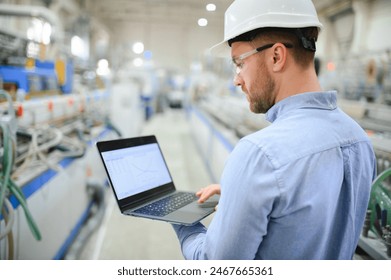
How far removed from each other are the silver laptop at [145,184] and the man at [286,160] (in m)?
0.14

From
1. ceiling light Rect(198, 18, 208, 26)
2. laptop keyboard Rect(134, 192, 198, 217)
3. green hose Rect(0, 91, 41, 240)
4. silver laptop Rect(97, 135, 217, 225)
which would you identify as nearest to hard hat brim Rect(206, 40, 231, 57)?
ceiling light Rect(198, 18, 208, 26)

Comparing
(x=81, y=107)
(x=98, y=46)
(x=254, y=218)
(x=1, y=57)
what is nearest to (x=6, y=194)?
(x=254, y=218)

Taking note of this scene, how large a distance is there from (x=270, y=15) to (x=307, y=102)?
19cm

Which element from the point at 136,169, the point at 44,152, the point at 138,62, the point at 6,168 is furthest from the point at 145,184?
the point at 138,62

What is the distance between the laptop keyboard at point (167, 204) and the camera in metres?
0.86

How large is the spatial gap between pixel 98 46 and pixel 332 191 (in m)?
5.87

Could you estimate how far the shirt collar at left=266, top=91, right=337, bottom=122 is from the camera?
65 centimetres

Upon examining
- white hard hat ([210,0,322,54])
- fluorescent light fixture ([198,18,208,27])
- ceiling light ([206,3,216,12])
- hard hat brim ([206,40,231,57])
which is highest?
ceiling light ([206,3,216,12])

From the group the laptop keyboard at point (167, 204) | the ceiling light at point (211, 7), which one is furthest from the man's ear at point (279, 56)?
the laptop keyboard at point (167, 204)

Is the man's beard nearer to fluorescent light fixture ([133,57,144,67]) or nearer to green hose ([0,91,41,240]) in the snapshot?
green hose ([0,91,41,240])

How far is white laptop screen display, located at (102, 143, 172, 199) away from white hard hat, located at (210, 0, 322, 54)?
433 millimetres

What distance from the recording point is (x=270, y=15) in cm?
65

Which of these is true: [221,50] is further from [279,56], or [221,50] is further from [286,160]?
[286,160]

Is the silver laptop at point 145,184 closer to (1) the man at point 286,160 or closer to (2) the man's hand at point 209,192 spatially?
(2) the man's hand at point 209,192
